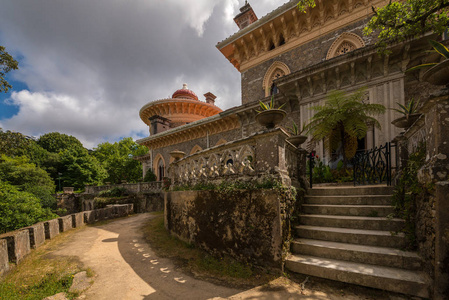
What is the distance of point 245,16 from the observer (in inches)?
570

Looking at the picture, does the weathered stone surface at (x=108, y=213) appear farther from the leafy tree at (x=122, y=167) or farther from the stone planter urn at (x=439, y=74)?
the leafy tree at (x=122, y=167)

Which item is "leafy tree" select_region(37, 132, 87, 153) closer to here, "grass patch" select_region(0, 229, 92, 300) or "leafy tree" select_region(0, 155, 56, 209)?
"leafy tree" select_region(0, 155, 56, 209)

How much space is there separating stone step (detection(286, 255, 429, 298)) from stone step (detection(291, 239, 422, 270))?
0.29ft

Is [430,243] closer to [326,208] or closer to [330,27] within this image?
[326,208]

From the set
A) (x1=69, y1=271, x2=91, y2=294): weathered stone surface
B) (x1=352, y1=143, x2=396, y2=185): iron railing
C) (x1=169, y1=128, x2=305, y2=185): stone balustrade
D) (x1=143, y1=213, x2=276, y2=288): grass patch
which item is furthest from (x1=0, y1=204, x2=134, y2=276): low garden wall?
(x1=352, y1=143, x2=396, y2=185): iron railing

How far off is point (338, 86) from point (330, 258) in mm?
7805

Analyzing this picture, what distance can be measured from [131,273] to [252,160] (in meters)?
3.55

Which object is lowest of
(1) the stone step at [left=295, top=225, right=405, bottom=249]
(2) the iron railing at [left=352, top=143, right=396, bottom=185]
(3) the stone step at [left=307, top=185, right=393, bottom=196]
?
(1) the stone step at [left=295, top=225, right=405, bottom=249]

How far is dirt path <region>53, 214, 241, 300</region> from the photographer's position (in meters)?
3.20

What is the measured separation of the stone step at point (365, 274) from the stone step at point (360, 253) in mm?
88

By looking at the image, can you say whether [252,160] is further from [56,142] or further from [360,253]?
[56,142]

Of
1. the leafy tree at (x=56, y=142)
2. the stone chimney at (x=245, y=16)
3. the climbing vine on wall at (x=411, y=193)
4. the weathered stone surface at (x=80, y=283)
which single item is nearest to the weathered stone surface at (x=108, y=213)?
the weathered stone surface at (x=80, y=283)

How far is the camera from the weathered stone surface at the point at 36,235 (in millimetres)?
5738

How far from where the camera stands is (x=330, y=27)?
10.8 m
